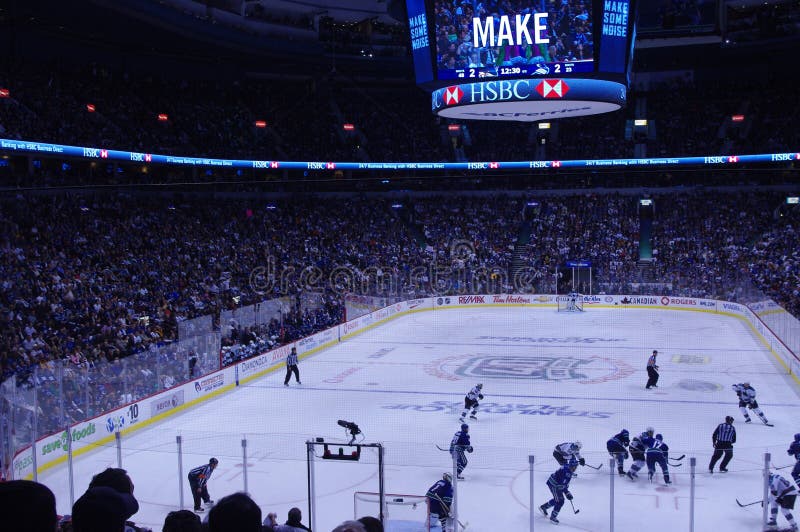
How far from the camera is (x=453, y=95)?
16609mm

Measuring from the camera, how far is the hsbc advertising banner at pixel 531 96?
51.6 feet

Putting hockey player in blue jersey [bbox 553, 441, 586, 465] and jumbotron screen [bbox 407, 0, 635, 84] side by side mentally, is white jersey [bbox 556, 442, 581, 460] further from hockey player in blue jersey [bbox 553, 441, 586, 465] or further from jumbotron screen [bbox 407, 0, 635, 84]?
jumbotron screen [bbox 407, 0, 635, 84]

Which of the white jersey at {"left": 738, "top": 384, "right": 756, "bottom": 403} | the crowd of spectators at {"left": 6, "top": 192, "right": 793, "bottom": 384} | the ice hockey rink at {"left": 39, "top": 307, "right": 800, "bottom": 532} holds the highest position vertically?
the crowd of spectators at {"left": 6, "top": 192, "right": 793, "bottom": 384}

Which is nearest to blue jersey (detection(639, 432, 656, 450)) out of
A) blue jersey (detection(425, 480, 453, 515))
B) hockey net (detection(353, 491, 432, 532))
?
blue jersey (detection(425, 480, 453, 515))

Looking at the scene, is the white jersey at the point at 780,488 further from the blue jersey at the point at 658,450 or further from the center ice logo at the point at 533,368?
the center ice logo at the point at 533,368

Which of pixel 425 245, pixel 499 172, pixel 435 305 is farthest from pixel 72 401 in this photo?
pixel 499 172

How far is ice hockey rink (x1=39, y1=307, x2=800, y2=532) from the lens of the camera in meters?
10.5

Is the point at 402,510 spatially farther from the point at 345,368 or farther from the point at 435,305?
the point at 435,305

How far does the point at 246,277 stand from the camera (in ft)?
90.0

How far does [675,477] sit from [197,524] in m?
9.34

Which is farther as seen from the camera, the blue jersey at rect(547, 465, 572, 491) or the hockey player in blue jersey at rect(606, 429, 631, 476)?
the hockey player in blue jersey at rect(606, 429, 631, 476)

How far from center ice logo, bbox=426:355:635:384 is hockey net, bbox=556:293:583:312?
11.2m

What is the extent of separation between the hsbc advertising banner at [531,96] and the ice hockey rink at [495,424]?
6.44 metres

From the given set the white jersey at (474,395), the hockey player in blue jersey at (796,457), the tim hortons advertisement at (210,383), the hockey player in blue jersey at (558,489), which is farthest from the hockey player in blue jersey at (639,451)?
the tim hortons advertisement at (210,383)
